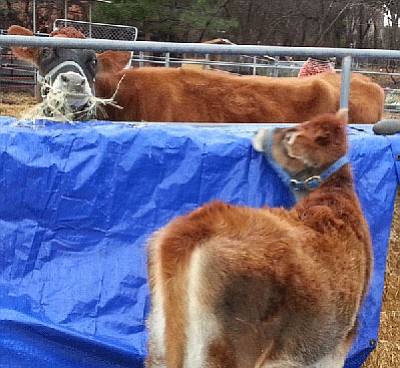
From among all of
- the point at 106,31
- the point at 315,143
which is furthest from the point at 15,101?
the point at 315,143

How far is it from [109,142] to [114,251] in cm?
48

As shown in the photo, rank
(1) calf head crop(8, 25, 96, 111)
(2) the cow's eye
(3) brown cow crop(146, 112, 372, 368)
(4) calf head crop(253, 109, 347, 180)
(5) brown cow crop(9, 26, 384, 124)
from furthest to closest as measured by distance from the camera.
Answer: (5) brown cow crop(9, 26, 384, 124) → (2) the cow's eye → (1) calf head crop(8, 25, 96, 111) → (4) calf head crop(253, 109, 347, 180) → (3) brown cow crop(146, 112, 372, 368)

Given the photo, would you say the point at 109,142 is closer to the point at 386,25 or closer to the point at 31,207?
the point at 31,207

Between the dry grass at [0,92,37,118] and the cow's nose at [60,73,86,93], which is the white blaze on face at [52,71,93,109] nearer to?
the cow's nose at [60,73,86,93]

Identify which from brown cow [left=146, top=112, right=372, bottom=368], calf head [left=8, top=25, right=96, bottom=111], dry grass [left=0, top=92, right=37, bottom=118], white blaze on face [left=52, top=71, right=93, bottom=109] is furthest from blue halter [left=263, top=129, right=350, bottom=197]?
dry grass [left=0, top=92, right=37, bottom=118]

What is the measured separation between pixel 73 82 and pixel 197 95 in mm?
1054

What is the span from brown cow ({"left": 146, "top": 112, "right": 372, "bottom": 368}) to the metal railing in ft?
2.01

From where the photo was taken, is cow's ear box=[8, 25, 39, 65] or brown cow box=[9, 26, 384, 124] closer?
cow's ear box=[8, 25, 39, 65]

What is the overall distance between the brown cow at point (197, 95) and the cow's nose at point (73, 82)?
1.19ft

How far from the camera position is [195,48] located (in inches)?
122

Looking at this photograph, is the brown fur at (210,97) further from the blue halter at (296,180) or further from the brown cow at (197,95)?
the blue halter at (296,180)

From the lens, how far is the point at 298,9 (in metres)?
32.2

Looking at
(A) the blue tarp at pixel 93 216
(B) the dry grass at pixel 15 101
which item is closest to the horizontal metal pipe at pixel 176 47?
(A) the blue tarp at pixel 93 216

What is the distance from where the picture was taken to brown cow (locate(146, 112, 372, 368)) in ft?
7.22
